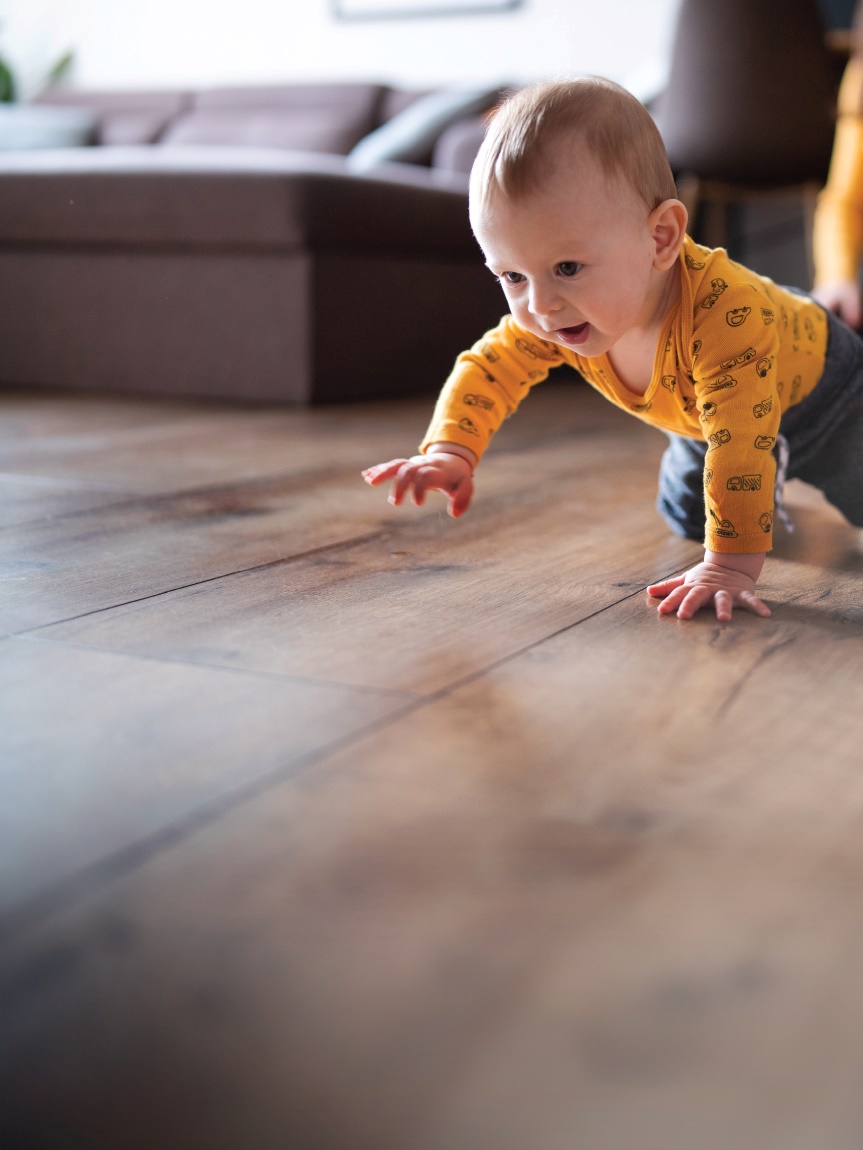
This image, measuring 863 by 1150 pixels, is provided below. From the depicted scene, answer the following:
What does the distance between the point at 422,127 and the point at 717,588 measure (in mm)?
2541

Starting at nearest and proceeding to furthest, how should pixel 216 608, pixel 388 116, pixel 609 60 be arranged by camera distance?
pixel 216 608, pixel 388 116, pixel 609 60

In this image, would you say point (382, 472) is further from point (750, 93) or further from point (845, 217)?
point (750, 93)

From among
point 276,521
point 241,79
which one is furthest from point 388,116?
point 276,521

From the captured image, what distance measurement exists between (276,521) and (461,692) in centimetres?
55

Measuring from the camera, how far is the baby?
855mm

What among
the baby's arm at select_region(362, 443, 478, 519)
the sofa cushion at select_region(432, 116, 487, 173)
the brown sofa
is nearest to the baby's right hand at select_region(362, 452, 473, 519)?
the baby's arm at select_region(362, 443, 478, 519)

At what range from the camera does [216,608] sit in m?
0.86

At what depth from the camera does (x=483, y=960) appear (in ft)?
1.36

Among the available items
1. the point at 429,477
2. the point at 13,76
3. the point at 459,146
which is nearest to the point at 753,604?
the point at 429,477

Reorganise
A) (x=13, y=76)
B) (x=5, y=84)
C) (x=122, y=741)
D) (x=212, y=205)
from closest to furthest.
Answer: (x=122, y=741) < (x=212, y=205) < (x=5, y=84) < (x=13, y=76)

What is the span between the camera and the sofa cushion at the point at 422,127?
3.14 meters

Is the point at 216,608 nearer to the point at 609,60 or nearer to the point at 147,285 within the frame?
the point at 147,285

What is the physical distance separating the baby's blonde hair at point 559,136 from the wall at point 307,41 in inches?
119

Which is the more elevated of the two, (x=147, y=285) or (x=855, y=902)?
(x=855, y=902)
